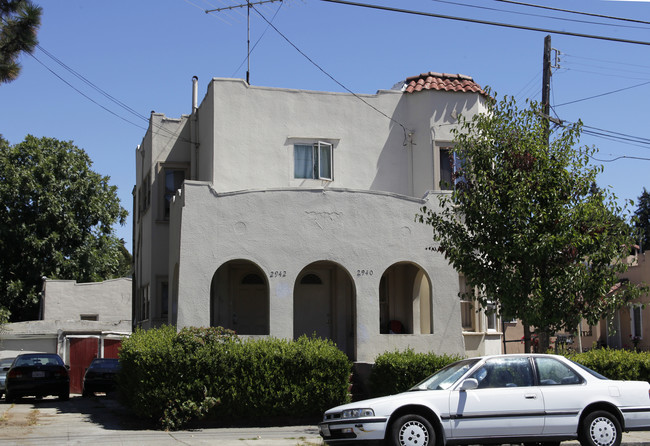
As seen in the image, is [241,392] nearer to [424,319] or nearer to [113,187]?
[424,319]

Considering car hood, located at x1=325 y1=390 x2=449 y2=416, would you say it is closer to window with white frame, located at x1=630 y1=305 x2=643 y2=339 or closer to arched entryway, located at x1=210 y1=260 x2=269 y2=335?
arched entryway, located at x1=210 y1=260 x2=269 y2=335

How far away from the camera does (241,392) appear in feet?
49.2

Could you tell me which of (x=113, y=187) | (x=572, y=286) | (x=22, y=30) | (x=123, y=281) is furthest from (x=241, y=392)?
(x=113, y=187)

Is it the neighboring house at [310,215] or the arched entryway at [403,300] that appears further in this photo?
the arched entryway at [403,300]

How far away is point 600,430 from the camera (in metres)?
11.2

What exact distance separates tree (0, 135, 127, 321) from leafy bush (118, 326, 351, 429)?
2801cm

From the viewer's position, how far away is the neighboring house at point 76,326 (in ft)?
99.5

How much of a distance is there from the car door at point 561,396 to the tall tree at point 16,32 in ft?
33.6

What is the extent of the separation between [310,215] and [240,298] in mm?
3510

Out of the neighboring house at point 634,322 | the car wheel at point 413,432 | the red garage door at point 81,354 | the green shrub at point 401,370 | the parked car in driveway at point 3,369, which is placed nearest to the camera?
the car wheel at point 413,432

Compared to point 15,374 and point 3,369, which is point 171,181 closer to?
point 15,374

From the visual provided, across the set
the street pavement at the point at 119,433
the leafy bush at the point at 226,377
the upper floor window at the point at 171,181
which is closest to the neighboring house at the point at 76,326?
the upper floor window at the point at 171,181

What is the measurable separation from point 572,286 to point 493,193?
2.22m

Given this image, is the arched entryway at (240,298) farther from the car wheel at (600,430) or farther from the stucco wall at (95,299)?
the stucco wall at (95,299)
